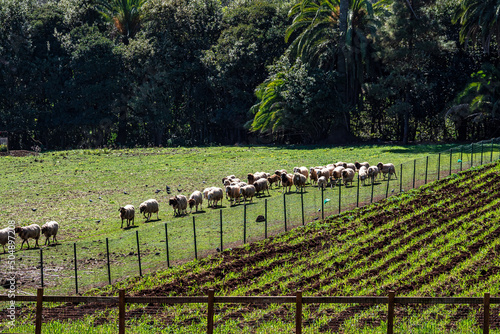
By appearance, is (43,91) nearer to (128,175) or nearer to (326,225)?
(128,175)

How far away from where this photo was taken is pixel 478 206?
3206 centimetres

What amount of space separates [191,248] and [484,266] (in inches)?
428

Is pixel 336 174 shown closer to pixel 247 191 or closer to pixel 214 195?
pixel 247 191

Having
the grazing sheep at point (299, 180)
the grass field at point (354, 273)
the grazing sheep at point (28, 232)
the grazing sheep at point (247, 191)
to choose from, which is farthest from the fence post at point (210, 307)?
the grazing sheep at point (299, 180)

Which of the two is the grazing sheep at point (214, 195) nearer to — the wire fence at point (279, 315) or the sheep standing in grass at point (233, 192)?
the sheep standing in grass at point (233, 192)

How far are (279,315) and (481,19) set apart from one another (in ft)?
153

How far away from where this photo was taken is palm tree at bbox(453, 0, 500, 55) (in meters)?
57.3

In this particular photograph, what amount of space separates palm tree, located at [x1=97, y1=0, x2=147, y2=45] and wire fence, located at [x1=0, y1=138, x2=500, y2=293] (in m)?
56.7

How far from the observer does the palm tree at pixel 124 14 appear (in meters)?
88.1

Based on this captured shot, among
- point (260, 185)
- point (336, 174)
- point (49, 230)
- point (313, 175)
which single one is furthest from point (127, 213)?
point (336, 174)

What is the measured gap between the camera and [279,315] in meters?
17.7

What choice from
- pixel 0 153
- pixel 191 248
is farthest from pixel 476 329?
pixel 0 153

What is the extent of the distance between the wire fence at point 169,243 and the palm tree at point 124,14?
56667 millimetres

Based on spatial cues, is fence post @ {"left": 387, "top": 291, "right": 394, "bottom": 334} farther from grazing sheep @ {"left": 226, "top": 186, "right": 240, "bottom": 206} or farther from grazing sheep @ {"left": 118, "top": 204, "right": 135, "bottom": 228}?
grazing sheep @ {"left": 226, "top": 186, "right": 240, "bottom": 206}
